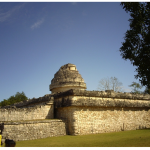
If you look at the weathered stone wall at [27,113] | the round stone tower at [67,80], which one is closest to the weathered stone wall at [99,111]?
the weathered stone wall at [27,113]

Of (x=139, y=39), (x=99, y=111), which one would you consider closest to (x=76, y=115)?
(x=99, y=111)

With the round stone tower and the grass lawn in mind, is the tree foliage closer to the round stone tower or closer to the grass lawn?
the round stone tower

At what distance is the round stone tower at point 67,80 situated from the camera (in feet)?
70.7

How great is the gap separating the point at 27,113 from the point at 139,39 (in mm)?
10476

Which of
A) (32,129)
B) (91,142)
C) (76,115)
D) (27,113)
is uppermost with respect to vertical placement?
(27,113)

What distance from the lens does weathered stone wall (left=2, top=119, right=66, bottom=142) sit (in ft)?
39.0

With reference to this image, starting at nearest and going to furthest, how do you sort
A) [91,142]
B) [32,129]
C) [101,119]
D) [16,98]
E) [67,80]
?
[91,142]
[32,129]
[101,119]
[67,80]
[16,98]

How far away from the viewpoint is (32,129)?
42.0 feet

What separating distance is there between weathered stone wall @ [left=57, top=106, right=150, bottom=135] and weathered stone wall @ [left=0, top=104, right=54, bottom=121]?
3.00 ft

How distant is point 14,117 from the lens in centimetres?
1530

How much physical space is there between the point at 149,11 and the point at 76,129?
9730 millimetres

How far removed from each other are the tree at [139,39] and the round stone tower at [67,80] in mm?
10305

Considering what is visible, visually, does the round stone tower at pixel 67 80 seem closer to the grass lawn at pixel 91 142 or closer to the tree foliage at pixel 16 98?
the grass lawn at pixel 91 142

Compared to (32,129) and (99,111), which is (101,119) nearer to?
(99,111)
